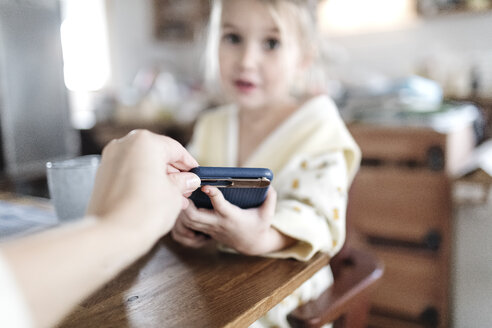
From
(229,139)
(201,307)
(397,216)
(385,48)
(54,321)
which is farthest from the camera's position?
(385,48)

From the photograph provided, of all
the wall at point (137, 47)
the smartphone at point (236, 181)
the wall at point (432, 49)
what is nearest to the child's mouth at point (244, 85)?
the smartphone at point (236, 181)

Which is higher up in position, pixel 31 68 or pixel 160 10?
pixel 160 10

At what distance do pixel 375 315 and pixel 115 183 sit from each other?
5.20 ft

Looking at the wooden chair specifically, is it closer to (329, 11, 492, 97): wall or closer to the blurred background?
the blurred background

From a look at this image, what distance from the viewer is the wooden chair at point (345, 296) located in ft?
1.82

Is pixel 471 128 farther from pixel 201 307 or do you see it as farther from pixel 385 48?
pixel 201 307

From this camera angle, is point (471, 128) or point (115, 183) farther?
point (471, 128)

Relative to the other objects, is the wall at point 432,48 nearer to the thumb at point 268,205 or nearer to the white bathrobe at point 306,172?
the white bathrobe at point 306,172

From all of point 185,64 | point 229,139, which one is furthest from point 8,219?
point 185,64

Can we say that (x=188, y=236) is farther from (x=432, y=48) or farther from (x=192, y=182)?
(x=432, y=48)

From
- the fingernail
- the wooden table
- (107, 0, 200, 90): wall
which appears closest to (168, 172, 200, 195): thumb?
the fingernail

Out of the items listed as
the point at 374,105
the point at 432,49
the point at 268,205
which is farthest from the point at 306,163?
the point at 432,49

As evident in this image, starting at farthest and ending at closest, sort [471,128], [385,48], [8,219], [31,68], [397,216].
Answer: [31,68] < [385,48] < [471,128] < [397,216] < [8,219]

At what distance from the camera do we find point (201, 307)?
1.42 ft
